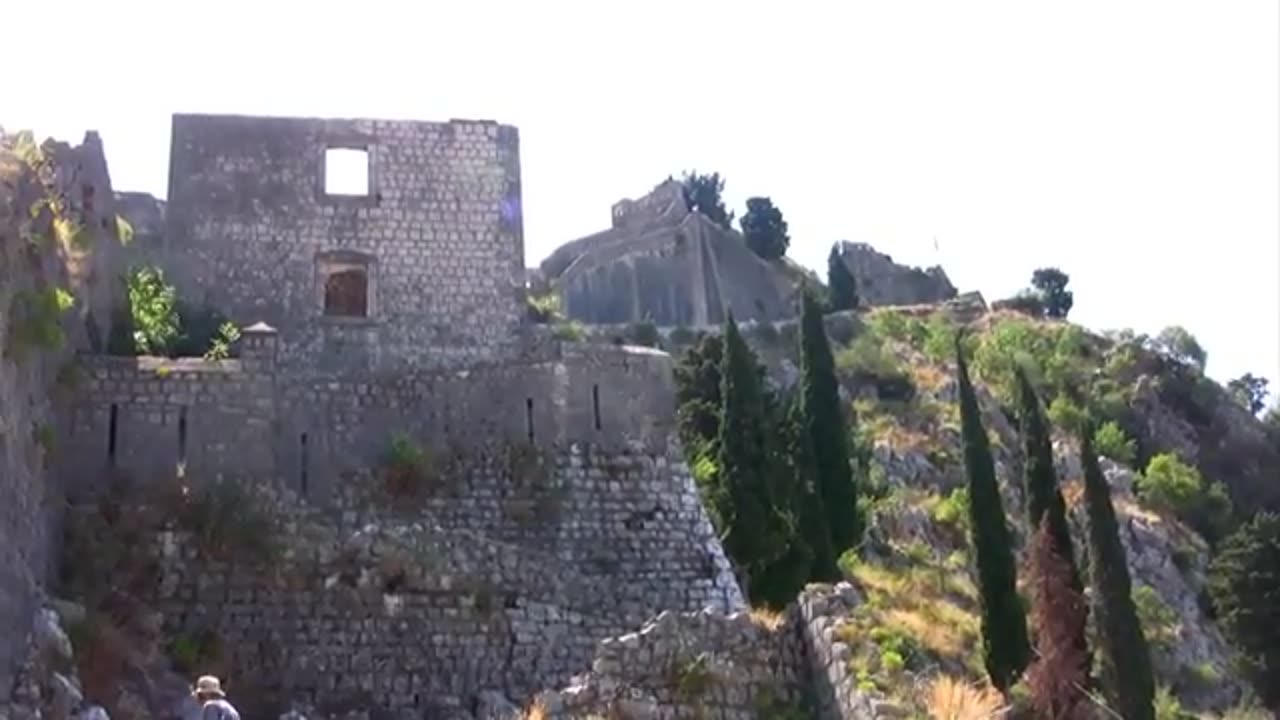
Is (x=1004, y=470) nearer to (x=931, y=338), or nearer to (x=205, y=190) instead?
(x=931, y=338)

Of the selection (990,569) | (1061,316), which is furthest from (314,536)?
(1061,316)

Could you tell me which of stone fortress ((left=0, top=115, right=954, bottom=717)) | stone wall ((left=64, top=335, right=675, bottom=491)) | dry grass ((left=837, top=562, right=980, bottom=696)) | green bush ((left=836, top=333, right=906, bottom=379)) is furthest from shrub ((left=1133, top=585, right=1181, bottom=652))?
stone wall ((left=64, top=335, right=675, bottom=491))

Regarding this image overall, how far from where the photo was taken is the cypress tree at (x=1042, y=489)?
30.0m

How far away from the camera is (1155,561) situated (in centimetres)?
5234

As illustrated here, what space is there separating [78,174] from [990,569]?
53.1 ft

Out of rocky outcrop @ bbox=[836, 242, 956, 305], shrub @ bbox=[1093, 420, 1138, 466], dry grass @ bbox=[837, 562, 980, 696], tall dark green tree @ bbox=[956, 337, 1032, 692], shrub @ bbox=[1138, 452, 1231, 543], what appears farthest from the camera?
rocky outcrop @ bbox=[836, 242, 956, 305]

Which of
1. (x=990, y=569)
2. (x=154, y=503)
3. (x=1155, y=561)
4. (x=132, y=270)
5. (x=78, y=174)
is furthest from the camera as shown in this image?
(x=1155, y=561)

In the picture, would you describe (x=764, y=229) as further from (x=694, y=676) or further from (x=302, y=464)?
(x=694, y=676)

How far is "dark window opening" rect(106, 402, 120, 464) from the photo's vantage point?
20.0 metres

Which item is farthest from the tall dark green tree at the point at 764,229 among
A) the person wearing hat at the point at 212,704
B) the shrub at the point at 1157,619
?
the person wearing hat at the point at 212,704

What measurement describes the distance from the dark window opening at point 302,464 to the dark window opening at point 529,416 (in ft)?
9.53

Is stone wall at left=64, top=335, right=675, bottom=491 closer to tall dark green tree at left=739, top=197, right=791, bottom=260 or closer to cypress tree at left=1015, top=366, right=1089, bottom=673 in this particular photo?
cypress tree at left=1015, top=366, right=1089, bottom=673

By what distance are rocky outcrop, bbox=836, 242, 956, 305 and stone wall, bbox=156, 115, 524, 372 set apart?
50285mm

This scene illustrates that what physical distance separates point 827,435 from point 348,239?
11.7 metres
